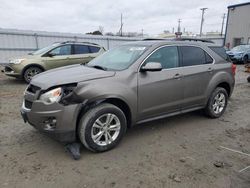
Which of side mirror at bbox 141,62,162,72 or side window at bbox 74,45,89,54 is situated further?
side window at bbox 74,45,89,54

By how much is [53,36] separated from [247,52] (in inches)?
595

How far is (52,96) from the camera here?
313 centimetres

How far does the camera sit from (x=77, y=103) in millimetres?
3156

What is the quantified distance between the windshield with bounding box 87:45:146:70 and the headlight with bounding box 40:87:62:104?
1.04 m

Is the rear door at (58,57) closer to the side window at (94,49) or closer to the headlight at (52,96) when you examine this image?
the side window at (94,49)

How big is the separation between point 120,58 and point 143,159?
74.6 inches

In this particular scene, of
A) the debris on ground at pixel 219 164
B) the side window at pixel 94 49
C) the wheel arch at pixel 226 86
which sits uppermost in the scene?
the side window at pixel 94 49

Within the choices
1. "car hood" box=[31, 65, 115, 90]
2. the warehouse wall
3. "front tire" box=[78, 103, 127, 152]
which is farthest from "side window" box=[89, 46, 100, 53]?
the warehouse wall

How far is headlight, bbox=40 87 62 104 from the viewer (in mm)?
3117

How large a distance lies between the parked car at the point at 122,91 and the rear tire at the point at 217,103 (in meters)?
0.02

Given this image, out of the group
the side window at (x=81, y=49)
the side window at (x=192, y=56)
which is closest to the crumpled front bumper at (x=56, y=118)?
the side window at (x=192, y=56)

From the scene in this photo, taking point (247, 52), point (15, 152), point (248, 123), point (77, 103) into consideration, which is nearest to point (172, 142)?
point (77, 103)

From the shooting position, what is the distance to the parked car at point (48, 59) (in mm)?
8469

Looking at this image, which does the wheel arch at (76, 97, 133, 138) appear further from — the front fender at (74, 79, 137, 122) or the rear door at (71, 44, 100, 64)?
the rear door at (71, 44, 100, 64)
